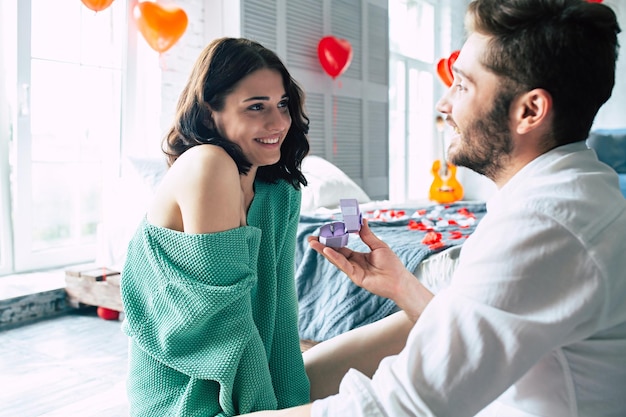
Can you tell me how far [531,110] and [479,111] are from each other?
0.27ft

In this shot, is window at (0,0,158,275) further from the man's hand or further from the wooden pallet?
the man's hand

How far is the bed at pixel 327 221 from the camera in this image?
90.8 inches

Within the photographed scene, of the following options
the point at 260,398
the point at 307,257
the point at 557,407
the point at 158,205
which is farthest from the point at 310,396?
the point at 307,257

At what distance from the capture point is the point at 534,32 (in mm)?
873

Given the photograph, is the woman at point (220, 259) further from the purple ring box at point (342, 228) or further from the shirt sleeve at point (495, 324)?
the shirt sleeve at point (495, 324)

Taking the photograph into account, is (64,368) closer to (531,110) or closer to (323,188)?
(323,188)

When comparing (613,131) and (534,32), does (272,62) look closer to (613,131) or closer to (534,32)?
(534,32)

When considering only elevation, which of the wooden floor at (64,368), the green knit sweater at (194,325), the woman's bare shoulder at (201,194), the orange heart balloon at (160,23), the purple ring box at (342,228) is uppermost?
the orange heart balloon at (160,23)

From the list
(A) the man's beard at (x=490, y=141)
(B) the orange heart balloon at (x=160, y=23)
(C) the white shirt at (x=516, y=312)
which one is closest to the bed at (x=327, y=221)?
(B) the orange heart balloon at (x=160, y=23)

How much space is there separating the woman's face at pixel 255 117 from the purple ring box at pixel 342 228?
9.1 inches

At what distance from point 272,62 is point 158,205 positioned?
448 millimetres

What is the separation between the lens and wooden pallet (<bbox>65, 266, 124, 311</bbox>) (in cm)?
326

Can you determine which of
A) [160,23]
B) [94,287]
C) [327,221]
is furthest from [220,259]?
[160,23]

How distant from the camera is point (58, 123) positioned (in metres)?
3.81
